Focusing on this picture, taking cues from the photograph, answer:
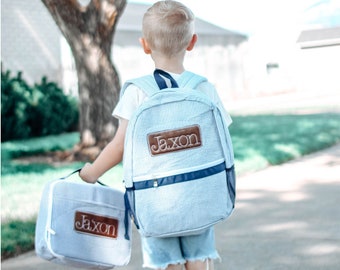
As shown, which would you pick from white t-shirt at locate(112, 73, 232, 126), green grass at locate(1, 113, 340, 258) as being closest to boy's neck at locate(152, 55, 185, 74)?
white t-shirt at locate(112, 73, 232, 126)

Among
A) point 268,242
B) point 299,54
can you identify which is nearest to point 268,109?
point 299,54

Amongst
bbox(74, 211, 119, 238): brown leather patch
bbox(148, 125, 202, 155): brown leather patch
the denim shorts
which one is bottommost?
the denim shorts

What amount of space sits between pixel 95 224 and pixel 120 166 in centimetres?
752

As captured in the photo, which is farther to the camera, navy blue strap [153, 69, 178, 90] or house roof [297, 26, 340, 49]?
house roof [297, 26, 340, 49]

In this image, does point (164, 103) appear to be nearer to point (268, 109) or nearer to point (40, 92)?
point (40, 92)

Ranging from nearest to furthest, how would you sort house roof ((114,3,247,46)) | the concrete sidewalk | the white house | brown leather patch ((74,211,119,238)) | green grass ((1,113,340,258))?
brown leather patch ((74,211,119,238)) → the concrete sidewalk → green grass ((1,113,340,258)) → the white house → house roof ((114,3,247,46))

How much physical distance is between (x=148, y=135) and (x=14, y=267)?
2891 mm

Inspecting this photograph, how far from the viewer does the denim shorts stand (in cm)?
335

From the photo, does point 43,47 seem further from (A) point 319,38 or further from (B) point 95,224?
(B) point 95,224

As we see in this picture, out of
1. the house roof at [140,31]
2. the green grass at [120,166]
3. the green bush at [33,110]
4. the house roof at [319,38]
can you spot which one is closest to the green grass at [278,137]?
the green grass at [120,166]

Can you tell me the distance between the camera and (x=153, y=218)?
318 cm

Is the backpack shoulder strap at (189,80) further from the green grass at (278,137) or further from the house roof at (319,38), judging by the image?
the house roof at (319,38)

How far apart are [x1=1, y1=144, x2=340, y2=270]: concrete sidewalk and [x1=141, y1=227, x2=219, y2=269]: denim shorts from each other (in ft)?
6.58

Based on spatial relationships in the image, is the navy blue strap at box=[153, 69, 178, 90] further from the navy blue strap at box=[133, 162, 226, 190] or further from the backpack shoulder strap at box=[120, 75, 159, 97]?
the navy blue strap at box=[133, 162, 226, 190]
